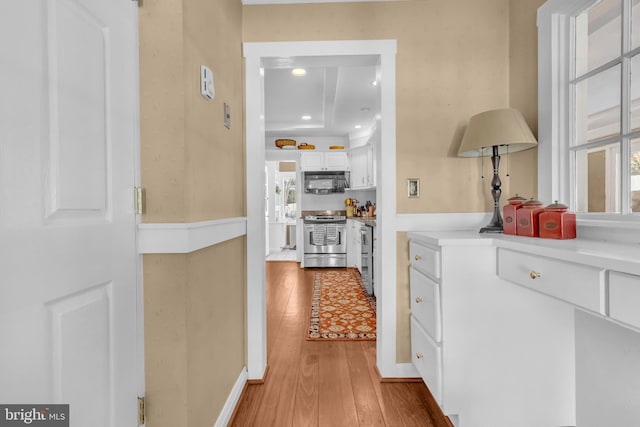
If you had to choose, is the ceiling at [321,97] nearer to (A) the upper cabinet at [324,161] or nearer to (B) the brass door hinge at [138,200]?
(A) the upper cabinet at [324,161]

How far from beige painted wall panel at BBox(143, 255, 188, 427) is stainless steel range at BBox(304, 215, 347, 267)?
4.32 metres

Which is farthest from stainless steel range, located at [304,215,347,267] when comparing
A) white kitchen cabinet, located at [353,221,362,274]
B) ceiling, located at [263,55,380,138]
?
ceiling, located at [263,55,380,138]

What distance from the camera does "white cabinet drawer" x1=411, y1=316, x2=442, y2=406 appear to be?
1427mm

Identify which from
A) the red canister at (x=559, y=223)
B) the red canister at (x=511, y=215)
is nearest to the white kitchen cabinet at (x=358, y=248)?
the red canister at (x=511, y=215)

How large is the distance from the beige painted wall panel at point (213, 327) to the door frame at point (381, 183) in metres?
0.10

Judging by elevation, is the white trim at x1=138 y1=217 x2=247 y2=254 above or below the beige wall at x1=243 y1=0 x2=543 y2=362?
below

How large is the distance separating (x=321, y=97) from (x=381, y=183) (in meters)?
2.57

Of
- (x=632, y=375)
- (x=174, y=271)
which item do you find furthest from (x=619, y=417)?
(x=174, y=271)

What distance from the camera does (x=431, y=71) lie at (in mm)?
1933

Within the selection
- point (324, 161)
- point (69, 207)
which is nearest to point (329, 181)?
point (324, 161)

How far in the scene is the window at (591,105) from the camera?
127cm

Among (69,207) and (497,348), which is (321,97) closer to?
(497,348)

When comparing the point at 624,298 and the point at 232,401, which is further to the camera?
the point at 232,401

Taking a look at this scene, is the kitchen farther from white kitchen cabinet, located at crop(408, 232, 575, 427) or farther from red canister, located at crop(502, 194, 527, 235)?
white kitchen cabinet, located at crop(408, 232, 575, 427)
